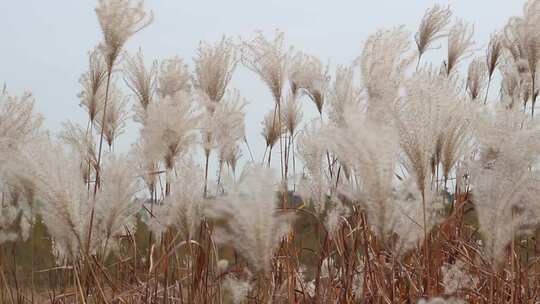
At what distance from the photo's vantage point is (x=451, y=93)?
1.79m

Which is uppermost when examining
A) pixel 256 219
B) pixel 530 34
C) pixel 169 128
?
pixel 530 34

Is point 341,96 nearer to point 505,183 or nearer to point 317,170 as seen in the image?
point 317,170

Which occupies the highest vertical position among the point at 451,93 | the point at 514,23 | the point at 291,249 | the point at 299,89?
the point at 514,23

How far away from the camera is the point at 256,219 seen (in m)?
1.53

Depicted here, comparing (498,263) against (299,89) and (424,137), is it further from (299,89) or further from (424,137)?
(299,89)

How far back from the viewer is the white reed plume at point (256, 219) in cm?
150

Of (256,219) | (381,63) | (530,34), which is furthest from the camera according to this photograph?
(530,34)

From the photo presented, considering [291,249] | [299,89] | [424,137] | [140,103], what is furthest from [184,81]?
[424,137]

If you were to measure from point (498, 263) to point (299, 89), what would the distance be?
190cm

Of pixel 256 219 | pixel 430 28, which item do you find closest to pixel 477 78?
pixel 430 28

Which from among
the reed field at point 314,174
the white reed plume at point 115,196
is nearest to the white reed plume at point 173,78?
the reed field at point 314,174

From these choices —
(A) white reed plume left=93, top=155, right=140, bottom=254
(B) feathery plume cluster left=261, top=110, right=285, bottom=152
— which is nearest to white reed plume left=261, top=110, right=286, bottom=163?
(B) feathery plume cluster left=261, top=110, right=285, bottom=152

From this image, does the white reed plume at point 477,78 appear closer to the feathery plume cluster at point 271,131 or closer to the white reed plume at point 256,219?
the feathery plume cluster at point 271,131

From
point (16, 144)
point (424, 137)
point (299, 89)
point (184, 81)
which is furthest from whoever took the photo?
point (299, 89)
